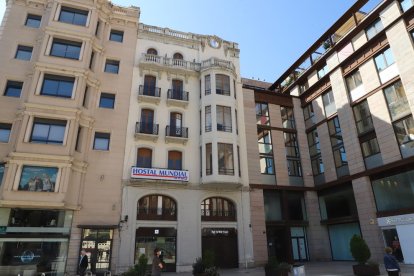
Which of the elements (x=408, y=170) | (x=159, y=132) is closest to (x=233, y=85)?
(x=159, y=132)

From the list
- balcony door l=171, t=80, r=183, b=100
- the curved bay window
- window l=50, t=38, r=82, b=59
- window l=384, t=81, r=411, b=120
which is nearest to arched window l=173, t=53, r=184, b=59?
balcony door l=171, t=80, r=183, b=100

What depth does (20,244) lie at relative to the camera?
60.7 ft

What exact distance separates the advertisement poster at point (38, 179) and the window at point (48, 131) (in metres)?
1.97

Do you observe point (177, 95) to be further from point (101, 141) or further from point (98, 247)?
point (98, 247)

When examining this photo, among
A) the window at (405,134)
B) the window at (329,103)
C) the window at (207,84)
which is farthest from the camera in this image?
the window at (329,103)

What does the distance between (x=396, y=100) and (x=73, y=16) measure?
26508 mm

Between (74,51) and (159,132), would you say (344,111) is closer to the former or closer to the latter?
(159,132)

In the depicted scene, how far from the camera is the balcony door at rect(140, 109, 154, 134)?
80.3ft

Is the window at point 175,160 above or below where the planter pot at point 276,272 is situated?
above

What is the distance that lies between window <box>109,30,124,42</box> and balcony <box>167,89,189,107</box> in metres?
6.93

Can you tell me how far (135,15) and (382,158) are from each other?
24775 millimetres

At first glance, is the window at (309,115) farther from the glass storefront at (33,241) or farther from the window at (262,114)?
the glass storefront at (33,241)

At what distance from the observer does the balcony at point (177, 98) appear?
85.2 feet

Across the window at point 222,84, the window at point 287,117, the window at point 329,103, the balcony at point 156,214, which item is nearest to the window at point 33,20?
the window at point 222,84
